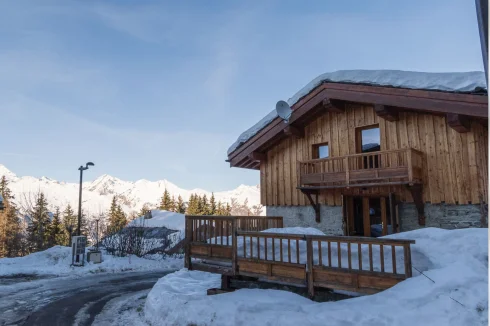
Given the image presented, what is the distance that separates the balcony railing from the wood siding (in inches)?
14.7

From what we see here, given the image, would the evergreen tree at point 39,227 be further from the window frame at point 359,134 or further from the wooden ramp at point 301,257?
the window frame at point 359,134

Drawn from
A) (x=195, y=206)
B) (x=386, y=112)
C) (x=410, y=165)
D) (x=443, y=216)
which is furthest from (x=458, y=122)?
(x=195, y=206)

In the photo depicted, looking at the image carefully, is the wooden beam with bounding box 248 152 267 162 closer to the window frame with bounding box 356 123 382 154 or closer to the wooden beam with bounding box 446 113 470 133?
the window frame with bounding box 356 123 382 154

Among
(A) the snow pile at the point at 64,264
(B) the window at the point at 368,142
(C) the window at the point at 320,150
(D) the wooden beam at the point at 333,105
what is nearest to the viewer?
(B) the window at the point at 368,142

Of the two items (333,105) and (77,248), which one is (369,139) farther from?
(77,248)

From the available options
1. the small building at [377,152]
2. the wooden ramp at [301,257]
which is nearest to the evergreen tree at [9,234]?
the small building at [377,152]

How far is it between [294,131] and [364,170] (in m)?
3.30

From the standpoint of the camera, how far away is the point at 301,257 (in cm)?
770

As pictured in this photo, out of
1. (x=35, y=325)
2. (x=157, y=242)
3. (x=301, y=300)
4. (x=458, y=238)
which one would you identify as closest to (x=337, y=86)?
(x=458, y=238)

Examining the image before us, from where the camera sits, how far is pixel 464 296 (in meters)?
5.14

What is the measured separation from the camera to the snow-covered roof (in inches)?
342

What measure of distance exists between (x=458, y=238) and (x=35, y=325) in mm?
9738

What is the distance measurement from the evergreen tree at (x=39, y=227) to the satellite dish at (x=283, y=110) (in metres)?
39.8

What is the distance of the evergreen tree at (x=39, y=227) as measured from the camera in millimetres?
41031
